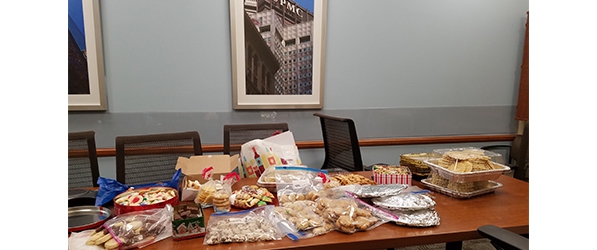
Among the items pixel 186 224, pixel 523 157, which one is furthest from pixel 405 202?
pixel 523 157

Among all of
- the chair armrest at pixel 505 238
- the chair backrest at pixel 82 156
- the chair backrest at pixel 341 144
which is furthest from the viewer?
the chair backrest at pixel 341 144

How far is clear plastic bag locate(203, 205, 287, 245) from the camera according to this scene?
0.91 m

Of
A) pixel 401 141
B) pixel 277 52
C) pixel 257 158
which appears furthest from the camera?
pixel 401 141

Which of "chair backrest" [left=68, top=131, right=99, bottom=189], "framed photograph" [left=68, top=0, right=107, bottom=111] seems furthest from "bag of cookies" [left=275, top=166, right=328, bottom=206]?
"framed photograph" [left=68, top=0, right=107, bottom=111]

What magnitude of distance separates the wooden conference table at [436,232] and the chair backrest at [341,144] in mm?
675

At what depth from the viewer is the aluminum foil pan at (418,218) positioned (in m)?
1.00

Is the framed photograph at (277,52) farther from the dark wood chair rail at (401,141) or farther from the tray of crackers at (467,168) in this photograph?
the tray of crackers at (467,168)

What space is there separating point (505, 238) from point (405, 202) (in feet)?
1.02

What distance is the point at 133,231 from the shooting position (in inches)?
34.8

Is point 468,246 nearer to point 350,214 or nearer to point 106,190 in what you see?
point 350,214

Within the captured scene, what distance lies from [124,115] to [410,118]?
95.1 inches

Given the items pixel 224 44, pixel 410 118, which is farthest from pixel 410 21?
pixel 224 44

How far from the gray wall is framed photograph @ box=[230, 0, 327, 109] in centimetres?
8

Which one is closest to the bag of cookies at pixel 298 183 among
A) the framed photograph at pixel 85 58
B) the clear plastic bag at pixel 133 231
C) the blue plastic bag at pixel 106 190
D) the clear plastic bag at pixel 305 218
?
the clear plastic bag at pixel 305 218
